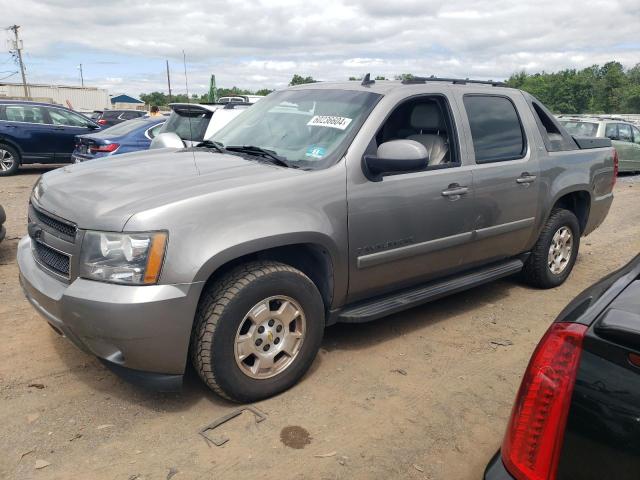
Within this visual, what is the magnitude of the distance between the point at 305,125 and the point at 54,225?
1.72 metres

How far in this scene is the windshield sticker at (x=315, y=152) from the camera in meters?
3.44

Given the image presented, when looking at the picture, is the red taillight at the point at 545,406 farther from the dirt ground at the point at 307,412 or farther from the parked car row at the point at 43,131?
the parked car row at the point at 43,131

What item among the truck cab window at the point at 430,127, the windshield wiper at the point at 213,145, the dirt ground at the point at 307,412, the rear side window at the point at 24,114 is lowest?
the dirt ground at the point at 307,412

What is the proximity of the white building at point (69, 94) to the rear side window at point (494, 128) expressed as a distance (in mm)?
55679

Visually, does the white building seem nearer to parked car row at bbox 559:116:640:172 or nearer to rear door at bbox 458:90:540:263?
parked car row at bbox 559:116:640:172

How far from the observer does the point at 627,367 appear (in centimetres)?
131

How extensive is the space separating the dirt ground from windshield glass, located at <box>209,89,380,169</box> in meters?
1.40

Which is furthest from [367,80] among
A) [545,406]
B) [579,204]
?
[545,406]

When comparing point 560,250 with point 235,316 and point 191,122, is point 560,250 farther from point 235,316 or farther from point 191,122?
point 191,122

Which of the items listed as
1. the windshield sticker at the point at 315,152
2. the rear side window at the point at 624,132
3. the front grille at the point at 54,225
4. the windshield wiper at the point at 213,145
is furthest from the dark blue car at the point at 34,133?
the rear side window at the point at 624,132

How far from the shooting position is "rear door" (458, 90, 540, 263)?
13.7 feet

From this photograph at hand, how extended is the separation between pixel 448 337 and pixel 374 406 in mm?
1201

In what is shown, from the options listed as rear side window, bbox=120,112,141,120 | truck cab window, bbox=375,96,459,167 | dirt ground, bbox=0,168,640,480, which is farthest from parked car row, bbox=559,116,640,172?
rear side window, bbox=120,112,141,120

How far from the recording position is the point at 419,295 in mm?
3877
